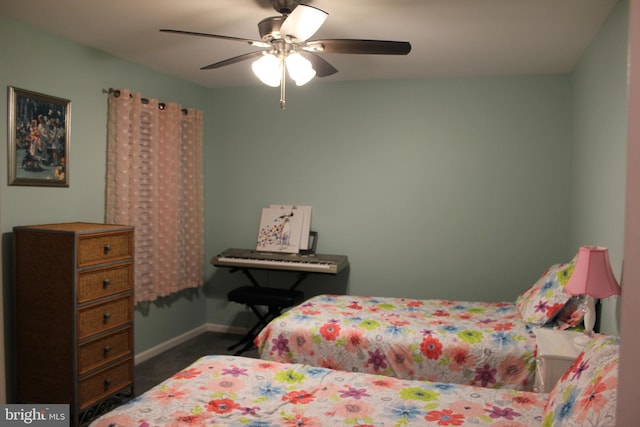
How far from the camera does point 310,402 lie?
1.93 metres

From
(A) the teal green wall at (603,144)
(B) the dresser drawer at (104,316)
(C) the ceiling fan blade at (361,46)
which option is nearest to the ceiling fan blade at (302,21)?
(C) the ceiling fan blade at (361,46)

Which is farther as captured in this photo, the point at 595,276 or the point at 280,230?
the point at 280,230

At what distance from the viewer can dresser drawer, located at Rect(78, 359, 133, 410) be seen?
9.25 ft

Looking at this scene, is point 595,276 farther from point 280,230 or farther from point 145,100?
point 145,100

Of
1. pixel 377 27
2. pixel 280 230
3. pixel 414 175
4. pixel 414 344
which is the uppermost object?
pixel 377 27

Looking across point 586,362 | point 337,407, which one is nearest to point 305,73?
point 337,407

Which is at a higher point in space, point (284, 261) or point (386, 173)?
point (386, 173)

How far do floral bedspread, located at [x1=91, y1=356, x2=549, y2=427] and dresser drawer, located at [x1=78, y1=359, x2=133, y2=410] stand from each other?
105 centimetres

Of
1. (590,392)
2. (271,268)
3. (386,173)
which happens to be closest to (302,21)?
(590,392)

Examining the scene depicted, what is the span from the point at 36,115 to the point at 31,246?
836mm

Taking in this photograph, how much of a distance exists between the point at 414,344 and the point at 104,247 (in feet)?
6.49

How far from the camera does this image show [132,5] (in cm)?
257

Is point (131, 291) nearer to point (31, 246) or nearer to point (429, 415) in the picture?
point (31, 246)

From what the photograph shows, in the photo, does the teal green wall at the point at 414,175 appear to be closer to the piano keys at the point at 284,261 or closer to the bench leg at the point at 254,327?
the piano keys at the point at 284,261
